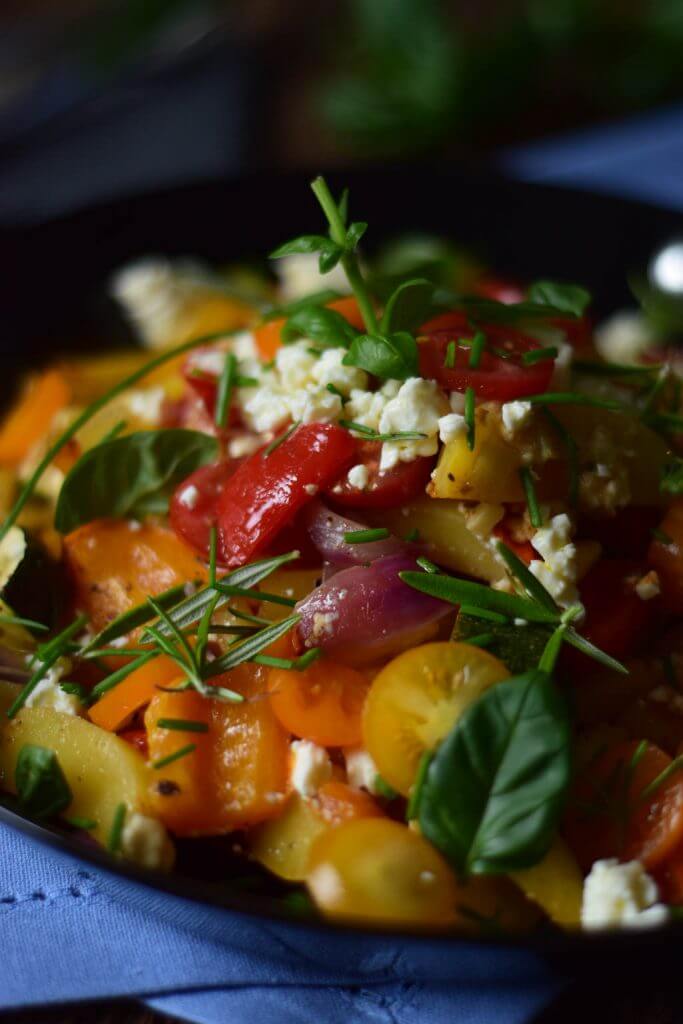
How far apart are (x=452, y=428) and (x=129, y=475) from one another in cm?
79

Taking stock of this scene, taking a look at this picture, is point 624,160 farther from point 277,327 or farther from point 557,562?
point 557,562

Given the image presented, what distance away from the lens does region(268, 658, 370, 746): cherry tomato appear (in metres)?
2.03

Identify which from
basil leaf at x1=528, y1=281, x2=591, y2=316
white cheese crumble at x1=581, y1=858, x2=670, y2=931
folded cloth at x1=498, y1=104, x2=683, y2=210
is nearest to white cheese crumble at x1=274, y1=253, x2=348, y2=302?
basil leaf at x1=528, y1=281, x2=591, y2=316

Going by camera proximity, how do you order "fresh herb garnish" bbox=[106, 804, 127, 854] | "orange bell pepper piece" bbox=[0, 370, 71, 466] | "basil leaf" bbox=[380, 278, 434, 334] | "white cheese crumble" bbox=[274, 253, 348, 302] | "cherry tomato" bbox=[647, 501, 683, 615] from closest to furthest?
"fresh herb garnish" bbox=[106, 804, 127, 854] → "cherry tomato" bbox=[647, 501, 683, 615] → "basil leaf" bbox=[380, 278, 434, 334] → "orange bell pepper piece" bbox=[0, 370, 71, 466] → "white cheese crumble" bbox=[274, 253, 348, 302]

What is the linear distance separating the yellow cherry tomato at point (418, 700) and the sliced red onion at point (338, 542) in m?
0.25

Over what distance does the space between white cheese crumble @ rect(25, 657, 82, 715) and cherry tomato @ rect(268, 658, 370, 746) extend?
409mm

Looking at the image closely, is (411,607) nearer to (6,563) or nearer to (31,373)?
(6,563)

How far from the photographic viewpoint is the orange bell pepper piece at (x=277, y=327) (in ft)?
8.48

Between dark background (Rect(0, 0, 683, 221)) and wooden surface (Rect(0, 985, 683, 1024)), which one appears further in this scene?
dark background (Rect(0, 0, 683, 221))

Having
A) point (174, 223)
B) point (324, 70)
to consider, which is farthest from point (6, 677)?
point (324, 70)

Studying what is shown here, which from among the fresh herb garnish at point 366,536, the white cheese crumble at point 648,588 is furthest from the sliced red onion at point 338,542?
the white cheese crumble at point 648,588

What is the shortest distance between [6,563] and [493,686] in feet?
3.92

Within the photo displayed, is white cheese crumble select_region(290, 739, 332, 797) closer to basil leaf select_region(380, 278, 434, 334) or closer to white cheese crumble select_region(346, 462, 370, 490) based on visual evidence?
white cheese crumble select_region(346, 462, 370, 490)

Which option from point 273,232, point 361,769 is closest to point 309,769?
point 361,769
